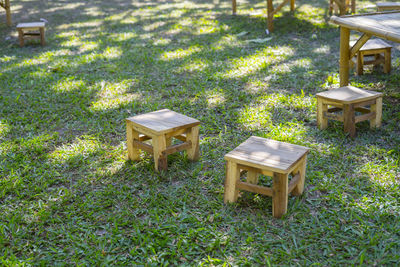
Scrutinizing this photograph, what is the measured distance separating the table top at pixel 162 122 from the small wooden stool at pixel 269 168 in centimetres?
68

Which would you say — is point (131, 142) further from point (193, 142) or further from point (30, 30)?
point (30, 30)

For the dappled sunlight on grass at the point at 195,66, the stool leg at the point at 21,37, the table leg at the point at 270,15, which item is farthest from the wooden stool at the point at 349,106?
the stool leg at the point at 21,37

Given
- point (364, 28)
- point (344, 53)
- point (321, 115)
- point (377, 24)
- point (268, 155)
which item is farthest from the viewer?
point (344, 53)

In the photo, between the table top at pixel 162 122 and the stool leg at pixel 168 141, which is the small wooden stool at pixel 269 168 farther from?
the stool leg at pixel 168 141

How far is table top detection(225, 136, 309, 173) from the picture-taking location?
3131 millimetres

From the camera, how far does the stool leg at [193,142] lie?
404cm

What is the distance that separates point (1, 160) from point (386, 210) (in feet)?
12.0

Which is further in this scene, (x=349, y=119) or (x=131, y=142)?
(x=349, y=119)

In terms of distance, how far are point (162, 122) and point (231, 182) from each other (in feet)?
3.22

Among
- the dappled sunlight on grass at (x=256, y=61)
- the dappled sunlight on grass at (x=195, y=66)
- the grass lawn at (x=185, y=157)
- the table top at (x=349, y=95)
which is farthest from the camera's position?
the dappled sunlight on grass at (x=195, y=66)

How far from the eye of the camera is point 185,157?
4223 millimetres

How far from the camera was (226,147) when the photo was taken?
4.49 meters

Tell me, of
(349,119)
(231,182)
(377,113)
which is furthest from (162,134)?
(377,113)

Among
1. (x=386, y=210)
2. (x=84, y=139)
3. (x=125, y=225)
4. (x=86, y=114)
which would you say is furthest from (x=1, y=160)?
(x=386, y=210)
